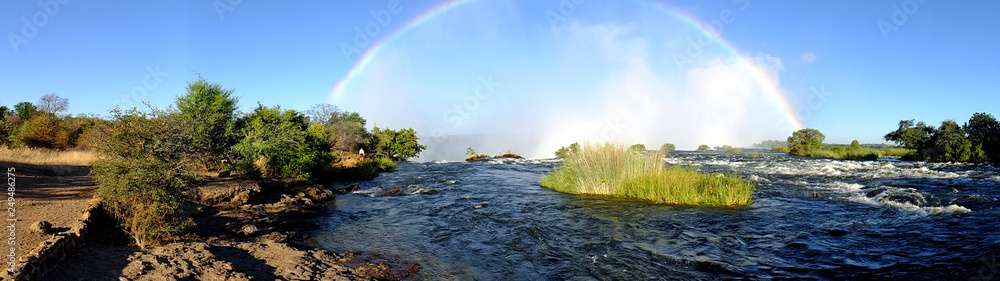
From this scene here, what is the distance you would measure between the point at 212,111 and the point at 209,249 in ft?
49.5

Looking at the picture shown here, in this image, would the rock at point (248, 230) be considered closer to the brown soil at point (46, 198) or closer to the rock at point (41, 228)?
the brown soil at point (46, 198)

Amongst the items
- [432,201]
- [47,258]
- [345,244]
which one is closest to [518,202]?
[432,201]

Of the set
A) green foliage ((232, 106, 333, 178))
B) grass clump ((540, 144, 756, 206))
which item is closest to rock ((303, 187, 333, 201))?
green foliage ((232, 106, 333, 178))

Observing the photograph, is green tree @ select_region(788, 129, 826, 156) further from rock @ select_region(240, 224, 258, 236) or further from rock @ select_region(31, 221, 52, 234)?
rock @ select_region(31, 221, 52, 234)

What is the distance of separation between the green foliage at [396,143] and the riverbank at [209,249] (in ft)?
103

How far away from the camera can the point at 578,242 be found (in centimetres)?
859

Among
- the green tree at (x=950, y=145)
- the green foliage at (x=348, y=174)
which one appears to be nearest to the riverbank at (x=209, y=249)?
the green foliage at (x=348, y=174)

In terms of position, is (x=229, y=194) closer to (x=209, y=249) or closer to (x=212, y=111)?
(x=209, y=249)

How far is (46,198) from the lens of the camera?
31.8 ft

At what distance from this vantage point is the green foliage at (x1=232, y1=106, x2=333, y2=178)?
1750cm

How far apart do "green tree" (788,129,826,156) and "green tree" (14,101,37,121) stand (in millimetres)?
69259

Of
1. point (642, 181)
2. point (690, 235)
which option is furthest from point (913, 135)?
point (690, 235)

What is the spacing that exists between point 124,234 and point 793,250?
1071 centimetres

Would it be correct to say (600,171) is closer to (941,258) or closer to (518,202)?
(518,202)
